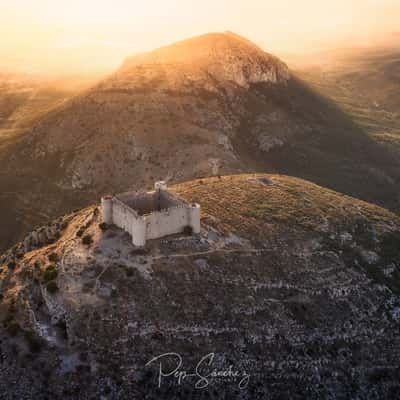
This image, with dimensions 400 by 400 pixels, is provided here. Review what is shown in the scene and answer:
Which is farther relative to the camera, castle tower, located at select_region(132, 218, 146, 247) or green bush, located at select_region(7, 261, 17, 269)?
green bush, located at select_region(7, 261, 17, 269)

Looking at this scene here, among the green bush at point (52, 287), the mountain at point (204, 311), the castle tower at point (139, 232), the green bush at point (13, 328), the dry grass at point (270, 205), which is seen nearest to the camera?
the mountain at point (204, 311)

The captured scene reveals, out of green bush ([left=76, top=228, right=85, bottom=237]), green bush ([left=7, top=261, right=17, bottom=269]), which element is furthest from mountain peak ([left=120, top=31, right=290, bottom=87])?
green bush ([left=7, top=261, right=17, bottom=269])

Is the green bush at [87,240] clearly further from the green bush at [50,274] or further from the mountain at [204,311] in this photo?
the green bush at [50,274]

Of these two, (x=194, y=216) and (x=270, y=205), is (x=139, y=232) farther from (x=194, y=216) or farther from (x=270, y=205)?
(x=270, y=205)

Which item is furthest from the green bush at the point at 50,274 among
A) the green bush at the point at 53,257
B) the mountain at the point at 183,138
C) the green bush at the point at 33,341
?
the mountain at the point at 183,138

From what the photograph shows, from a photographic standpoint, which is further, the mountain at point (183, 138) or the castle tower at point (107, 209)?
the mountain at point (183, 138)

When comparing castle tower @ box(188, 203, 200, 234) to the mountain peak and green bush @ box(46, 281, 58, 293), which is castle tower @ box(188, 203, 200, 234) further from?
the mountain peak

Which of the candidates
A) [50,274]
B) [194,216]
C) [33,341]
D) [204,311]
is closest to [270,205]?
[194,216]
